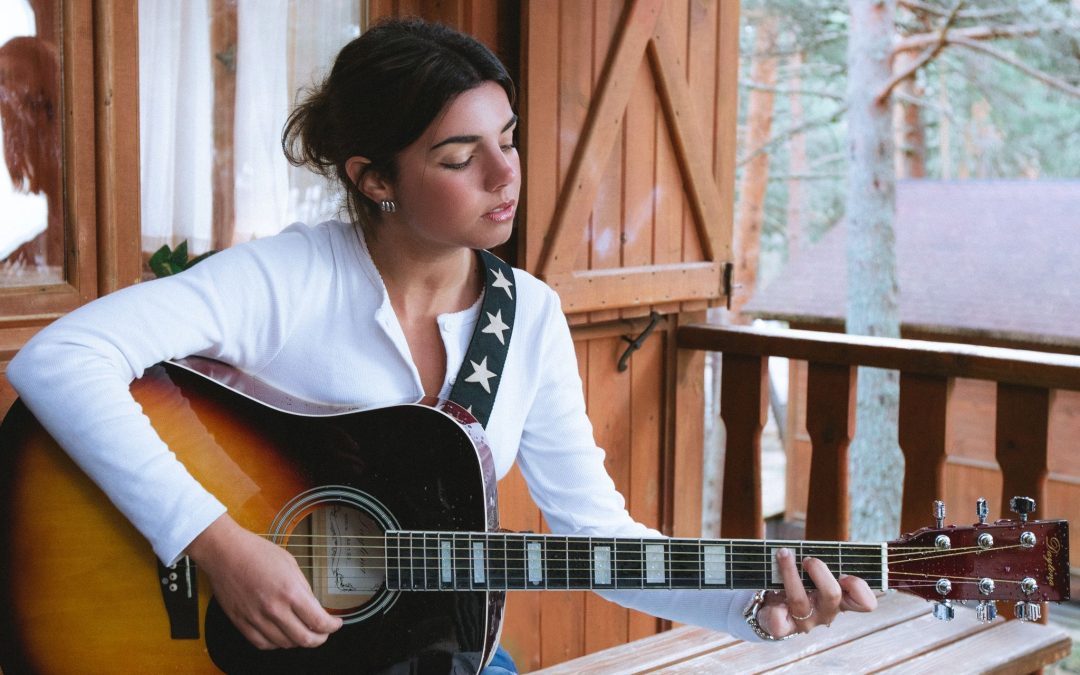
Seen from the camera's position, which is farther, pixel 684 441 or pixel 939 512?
pixel 684 441

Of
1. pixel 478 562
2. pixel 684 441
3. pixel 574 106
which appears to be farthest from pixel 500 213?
pixel 684 441

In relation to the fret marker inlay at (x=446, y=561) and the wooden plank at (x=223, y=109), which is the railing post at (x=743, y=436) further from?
the fret marker inlay at (x=446, y=561)

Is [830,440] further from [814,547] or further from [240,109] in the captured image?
[240,109]

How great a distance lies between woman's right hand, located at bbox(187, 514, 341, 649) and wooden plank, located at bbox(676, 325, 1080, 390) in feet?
5.99

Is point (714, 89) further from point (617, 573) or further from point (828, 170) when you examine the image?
point (828, 170)

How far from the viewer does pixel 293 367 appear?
1.65 metres

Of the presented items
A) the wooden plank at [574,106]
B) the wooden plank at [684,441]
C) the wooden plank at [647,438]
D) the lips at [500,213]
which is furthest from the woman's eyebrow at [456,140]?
the wooden plank at [684,441]

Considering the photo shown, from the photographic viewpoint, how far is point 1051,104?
18406 millimetres

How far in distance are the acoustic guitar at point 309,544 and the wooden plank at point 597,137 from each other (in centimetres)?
152

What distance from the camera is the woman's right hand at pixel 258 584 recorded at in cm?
144

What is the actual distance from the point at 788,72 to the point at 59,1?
1346 centimetres

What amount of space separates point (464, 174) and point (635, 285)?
176 centimetres

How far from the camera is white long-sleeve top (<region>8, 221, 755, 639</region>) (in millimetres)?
1446

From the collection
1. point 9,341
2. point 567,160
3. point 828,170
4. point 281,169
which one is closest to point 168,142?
point 281,169
